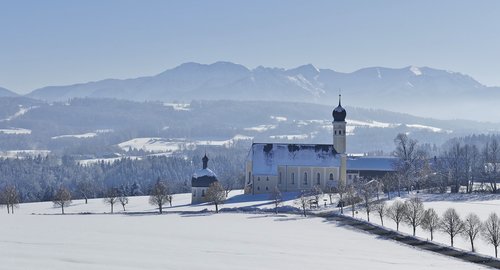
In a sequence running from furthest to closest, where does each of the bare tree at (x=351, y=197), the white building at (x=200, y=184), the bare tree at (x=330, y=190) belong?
1. the white building at (x=200, y=184)
2. the bare tree at (x=330, y=190)
3. the bare tree at (x=351, y=197)

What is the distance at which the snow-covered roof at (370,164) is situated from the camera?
131 m

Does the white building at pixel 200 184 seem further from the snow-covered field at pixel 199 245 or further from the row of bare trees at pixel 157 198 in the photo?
the snow-covered field at pixel 199 245

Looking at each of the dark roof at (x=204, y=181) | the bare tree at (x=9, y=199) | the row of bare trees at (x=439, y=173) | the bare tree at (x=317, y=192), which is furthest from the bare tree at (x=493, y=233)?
the bare tree at (x=9, y=199)

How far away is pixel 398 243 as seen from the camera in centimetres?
5997

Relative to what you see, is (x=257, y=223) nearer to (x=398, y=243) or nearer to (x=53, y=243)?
(x=398, y=243)

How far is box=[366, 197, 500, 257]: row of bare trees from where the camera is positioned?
2240 inches

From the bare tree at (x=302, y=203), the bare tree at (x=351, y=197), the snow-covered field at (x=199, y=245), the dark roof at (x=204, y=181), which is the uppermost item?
the dark roof at (x=204, y=181)

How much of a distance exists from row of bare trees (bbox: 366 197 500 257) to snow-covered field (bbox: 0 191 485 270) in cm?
472

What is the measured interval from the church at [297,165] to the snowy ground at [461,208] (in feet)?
54.8

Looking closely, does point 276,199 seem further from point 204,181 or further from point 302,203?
point 204,181

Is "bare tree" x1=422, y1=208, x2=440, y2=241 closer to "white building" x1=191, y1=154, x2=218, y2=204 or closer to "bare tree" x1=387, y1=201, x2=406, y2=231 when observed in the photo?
"bare tree" x1=387, y1=201, x2=406, y2=231

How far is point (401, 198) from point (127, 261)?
55.6m

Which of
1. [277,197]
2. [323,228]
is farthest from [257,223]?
[277,197]

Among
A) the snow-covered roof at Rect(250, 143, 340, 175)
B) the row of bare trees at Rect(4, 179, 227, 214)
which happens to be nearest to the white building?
the row of bare trees at Rect(4, 179, 227, 214)
